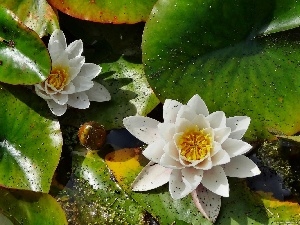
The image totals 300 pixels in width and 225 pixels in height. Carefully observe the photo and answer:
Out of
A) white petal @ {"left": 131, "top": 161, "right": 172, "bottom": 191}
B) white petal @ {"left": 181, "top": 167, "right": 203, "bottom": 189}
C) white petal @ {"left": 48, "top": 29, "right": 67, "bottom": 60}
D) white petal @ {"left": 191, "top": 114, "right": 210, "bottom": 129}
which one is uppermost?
white petal @ {"left": 48, "top": 29, "right": 67, "bottom": 60}

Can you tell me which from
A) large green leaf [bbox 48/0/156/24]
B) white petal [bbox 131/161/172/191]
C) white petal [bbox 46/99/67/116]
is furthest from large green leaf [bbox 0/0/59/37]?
white petal [bbox 131/161/172/191]

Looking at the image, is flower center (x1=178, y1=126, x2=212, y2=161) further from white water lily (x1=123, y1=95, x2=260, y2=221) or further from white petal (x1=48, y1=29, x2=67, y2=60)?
white petal (x1=48, y1=29, x2=67, y2=60)

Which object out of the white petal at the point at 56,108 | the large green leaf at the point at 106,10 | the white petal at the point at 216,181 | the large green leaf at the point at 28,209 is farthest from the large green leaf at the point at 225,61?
the large green leaf at the point at 28,209

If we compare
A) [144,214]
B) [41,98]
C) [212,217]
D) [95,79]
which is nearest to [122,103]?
[95,79]

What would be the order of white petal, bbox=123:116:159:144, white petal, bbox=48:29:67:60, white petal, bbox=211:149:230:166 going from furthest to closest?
white petal, bbox=48:29:67:60 < white petal, bbox=123:116:159:144 < white petal, bbox=211:149:230:166

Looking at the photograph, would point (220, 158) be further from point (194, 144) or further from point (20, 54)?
point (20, 54)

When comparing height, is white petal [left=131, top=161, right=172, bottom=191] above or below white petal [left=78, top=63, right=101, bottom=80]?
below
